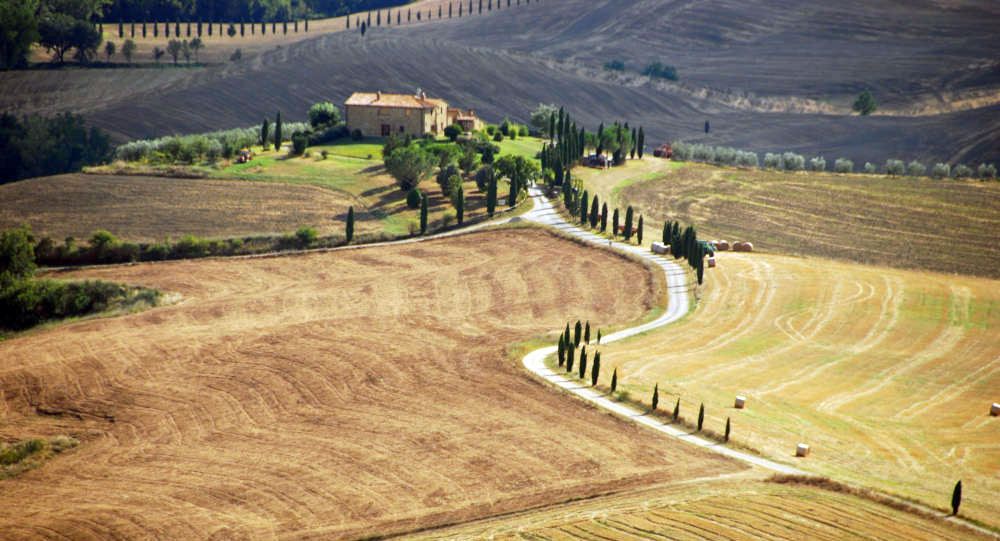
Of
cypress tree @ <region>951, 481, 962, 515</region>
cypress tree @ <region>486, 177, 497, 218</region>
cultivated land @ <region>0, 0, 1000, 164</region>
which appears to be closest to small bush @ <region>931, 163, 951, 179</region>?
cultivated land @ <region>0, 0, 1000, 164</region>

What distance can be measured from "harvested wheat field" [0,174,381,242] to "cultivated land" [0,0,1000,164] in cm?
4085

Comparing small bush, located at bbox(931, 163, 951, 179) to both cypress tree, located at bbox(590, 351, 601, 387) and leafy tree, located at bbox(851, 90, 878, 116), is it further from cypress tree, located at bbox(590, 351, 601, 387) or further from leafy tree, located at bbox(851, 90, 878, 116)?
cypress tree, located at bbox(590, 351, 601, 387)

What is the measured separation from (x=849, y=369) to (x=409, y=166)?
171 feet

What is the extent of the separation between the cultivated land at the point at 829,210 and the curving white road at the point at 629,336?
7.11 meters

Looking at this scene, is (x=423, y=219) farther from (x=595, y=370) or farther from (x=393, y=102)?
(x=595, y=370)

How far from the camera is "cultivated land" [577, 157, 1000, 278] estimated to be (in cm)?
8400

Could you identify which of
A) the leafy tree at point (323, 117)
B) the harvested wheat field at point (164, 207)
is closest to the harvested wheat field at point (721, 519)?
the harvested wheat field at point (164, 207)

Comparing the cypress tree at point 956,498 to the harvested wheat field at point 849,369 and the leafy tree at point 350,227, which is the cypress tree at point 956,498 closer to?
the harvested wheat field at point 849,369

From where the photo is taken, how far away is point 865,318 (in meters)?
64.0

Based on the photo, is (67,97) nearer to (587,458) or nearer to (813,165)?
(813,165)

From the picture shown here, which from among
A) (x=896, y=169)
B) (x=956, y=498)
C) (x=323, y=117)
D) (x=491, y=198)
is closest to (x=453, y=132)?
(x=323, y=117)

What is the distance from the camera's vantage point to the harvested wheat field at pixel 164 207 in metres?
86.4

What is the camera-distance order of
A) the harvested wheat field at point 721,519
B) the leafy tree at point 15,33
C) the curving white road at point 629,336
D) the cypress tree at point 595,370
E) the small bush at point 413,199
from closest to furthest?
1. the harvested wheat field at point 721,519
2. the curving white road at point 629,336
3. the cypress tree at point 595,370
4. the small bush at point 413,199
5. the leafy tree at point 15,33

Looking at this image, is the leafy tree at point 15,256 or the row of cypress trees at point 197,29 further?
the row of cypress trees at point 197,29
